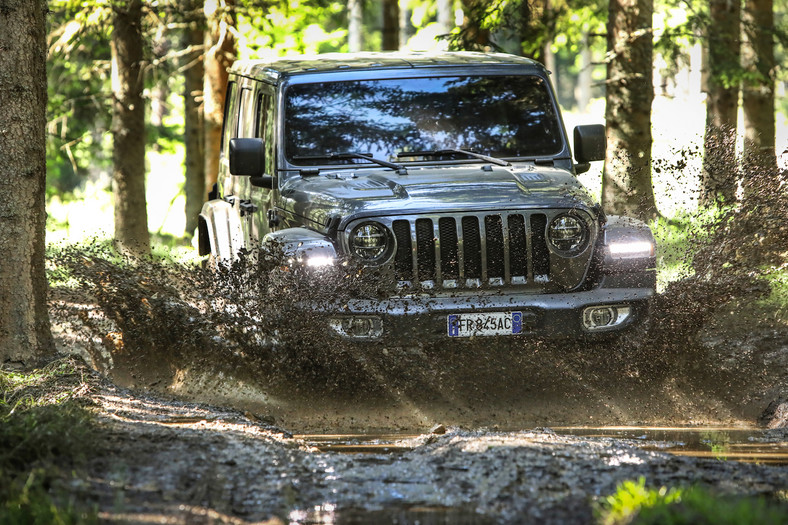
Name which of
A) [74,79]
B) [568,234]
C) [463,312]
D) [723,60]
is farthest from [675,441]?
[74,79]

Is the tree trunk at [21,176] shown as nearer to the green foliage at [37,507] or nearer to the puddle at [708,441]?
the green foliage at [37,507]

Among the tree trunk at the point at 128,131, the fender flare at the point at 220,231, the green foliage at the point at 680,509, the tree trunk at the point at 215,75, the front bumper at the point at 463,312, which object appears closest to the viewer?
the green foliage at the point at 680,509

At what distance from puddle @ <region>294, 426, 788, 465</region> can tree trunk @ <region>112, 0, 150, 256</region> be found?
10191 millimetres

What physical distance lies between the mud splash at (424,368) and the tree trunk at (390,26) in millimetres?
11810

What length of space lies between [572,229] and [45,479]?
3.98m

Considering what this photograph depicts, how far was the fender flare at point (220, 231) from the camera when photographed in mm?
9219

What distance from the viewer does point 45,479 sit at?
14.1ft

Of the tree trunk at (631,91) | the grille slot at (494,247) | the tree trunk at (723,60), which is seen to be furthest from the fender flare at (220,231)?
the tree trunk at (723,60)

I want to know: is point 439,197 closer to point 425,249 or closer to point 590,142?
point 425,249

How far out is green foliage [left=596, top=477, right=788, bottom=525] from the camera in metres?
3.56

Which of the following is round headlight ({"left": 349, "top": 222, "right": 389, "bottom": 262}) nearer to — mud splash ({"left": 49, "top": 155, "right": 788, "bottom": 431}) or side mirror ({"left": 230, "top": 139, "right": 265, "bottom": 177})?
mud splash ({"left": 49, "top": 155, "right": 788, "bottom": 431})

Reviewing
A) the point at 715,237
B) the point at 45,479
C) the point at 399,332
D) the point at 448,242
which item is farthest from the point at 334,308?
the point at 715,237

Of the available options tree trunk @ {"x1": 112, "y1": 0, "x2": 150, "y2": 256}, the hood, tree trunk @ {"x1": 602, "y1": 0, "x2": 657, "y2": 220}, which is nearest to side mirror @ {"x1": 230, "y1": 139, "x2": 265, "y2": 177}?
the hood

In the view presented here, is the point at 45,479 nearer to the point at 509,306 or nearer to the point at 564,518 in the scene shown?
the point at 564,518
